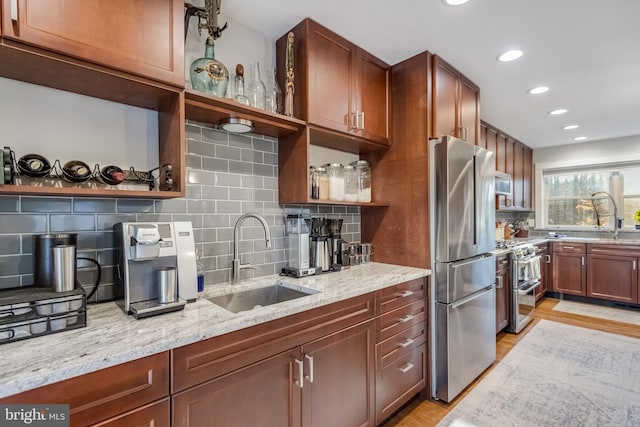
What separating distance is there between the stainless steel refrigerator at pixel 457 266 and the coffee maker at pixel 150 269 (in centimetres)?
164

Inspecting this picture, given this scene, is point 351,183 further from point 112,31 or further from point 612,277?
point 612,277

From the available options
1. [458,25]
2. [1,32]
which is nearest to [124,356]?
[1,32]

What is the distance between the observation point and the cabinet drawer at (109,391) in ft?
2.74

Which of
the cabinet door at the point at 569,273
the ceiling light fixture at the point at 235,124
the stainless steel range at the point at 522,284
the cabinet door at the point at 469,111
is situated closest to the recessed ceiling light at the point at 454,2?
the cabinet door at the point at 469,111

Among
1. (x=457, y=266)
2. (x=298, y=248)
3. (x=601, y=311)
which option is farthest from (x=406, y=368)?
(x=601, y=311)

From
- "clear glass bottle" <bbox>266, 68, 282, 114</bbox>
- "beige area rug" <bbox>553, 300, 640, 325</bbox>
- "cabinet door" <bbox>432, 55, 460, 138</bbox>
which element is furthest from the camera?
"beige area rug" <bbox>553, 300, 640, 325</bbox>

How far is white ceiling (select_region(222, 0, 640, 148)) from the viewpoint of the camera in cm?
176

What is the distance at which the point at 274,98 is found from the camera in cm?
191

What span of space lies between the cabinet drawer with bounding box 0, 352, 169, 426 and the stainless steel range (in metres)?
3.51

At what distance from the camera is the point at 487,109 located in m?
3.42

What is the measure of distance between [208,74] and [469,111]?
2.16 meters

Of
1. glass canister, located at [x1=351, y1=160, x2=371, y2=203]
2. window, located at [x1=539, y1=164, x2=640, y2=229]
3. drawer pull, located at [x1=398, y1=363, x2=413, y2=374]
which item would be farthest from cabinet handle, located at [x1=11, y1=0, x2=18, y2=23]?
window, located at [x1=539, y1=164, x2=640, y2=229]

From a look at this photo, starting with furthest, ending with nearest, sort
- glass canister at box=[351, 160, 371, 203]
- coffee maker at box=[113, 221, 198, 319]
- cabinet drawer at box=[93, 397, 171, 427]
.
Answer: glass canister at box=[351, 160, 371, 203]
coffee maker at box=[113, 221, 198, 319]
cabinet drawer at box=[93, 397, 171, 427]

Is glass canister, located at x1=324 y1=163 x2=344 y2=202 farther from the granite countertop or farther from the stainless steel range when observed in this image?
the stainless steel range
